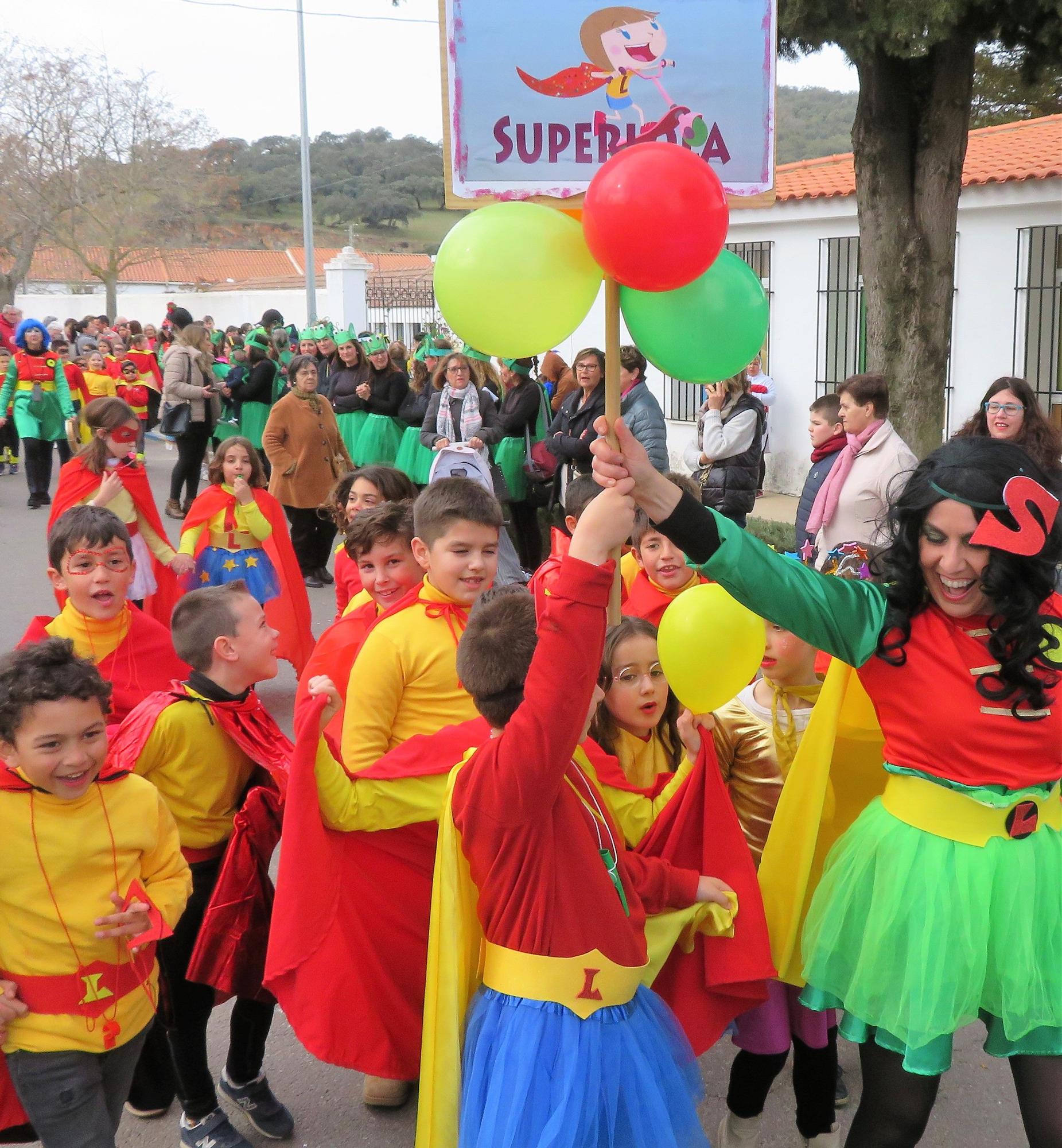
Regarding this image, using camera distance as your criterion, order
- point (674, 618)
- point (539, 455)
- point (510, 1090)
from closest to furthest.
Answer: point (510, 1090) → point (674, 618) → point (539, 455)

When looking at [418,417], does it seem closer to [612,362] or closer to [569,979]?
[612,362]

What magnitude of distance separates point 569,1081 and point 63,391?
13514mm

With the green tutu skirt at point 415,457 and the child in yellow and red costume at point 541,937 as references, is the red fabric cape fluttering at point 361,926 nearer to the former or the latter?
the child in yellow and red costume at point 541,937

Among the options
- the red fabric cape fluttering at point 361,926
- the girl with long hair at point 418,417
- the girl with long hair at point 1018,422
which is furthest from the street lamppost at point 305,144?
the red fabric cape fluttering at point 361,926

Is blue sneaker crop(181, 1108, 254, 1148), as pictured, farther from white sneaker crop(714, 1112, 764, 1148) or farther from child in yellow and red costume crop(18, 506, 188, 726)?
child in yellow and red costume crop(18, 506, 188, 726)

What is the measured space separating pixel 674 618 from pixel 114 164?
4076 centimetres

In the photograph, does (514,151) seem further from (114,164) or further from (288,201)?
(288,201)

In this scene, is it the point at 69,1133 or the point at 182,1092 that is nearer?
the point at 69,1133

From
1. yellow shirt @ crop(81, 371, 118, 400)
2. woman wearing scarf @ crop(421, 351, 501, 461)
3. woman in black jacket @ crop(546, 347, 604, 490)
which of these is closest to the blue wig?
yellow shirt @ crop(81, 371, 118, 400)

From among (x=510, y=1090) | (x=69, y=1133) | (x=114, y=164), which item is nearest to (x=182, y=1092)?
(x=69, y=1133)

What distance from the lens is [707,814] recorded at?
2730 millimetres

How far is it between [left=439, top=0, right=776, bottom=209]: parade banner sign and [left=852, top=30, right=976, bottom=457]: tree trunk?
573 cm

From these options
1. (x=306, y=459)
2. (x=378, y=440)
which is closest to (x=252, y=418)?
(x=378, y=440)

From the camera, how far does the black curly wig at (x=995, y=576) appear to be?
7.77 feet
